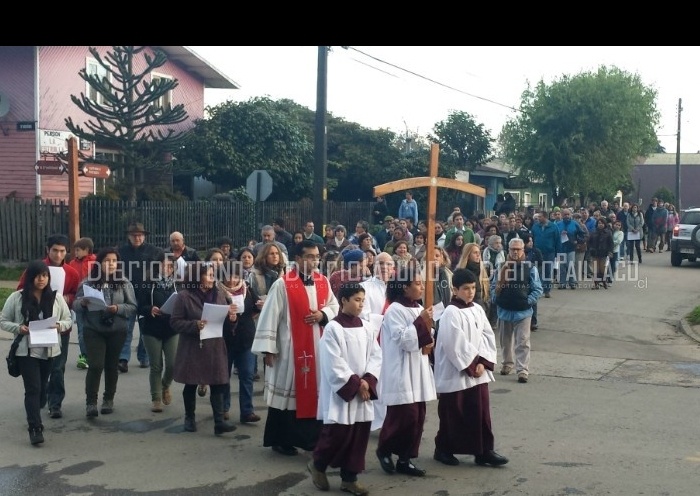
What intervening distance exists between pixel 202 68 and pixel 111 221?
1096cm

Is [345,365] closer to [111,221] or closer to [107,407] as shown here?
[107,407]

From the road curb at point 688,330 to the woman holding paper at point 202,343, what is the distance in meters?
8.57

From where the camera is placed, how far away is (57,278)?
28.7ft

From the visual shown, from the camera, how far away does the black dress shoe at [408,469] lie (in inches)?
263

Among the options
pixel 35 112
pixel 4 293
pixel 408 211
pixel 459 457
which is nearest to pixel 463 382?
pixel 459 457

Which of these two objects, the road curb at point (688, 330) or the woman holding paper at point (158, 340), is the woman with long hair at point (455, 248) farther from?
the woman holding paper at point (158, 340)

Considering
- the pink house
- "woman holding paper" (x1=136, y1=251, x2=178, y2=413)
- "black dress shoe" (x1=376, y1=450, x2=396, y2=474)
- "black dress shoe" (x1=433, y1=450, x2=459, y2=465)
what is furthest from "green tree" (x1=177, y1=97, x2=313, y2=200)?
"black dress shoe" (x1=376, y1=450, x2=396, y2=474)

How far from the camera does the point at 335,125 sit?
3294cm

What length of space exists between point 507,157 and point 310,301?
1175 inches

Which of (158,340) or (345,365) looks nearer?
(345,365)

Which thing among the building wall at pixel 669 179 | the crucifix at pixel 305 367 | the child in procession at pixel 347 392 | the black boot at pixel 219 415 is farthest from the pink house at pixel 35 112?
the building wall at pixel 669 179

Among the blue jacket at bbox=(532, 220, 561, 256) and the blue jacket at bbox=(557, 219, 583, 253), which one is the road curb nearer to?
the blue jacket at bbox=(532, 220, 561, 256)

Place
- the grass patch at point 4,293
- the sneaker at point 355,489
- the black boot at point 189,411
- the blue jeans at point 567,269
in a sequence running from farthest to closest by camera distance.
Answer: the blue jeans at point 567,269, the grass patch at point 4,293, the black boot at point 189,411, the sneaker at point 355,489
